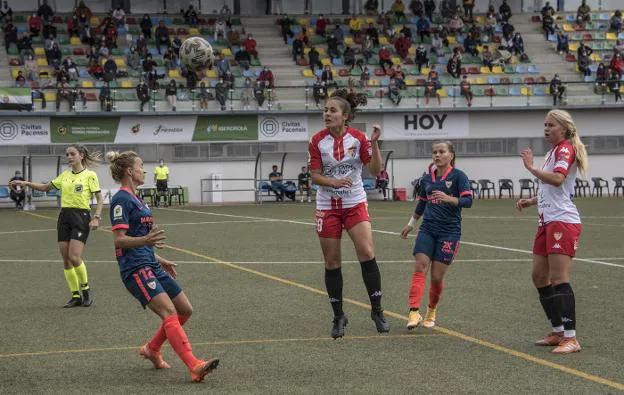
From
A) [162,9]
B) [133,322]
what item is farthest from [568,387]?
[162,9]

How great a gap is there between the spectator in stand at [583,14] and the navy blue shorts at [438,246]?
49.5 metres

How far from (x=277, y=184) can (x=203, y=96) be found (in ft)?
16.0

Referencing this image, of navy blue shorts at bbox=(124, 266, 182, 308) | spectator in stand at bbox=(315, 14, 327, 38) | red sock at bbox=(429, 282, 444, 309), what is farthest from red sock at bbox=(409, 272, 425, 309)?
spectator in stand at bbox=(315, 14, 327, 38)

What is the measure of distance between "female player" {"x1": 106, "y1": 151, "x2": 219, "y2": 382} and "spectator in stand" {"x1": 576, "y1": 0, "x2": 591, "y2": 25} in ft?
171

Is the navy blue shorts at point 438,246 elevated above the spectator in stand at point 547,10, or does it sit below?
below

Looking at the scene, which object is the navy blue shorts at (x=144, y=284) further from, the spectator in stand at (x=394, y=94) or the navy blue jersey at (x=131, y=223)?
the spectator in stand at (x=394, y=94)

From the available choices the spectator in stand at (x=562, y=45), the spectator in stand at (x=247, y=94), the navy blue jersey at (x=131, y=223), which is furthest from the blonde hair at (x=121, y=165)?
the spectator in stand at (x=562, y=45)

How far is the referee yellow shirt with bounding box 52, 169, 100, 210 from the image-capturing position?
46.2 feet

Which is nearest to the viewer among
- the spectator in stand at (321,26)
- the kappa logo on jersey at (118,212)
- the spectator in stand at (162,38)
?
the kappa logo on jersey at (118,212)

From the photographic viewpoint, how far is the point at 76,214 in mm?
13953

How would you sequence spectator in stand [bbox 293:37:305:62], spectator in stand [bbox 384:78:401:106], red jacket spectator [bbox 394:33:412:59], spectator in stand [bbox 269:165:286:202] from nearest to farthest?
1. spectator in stand [bbox 269:165:286:202]
2. spectator in stand [bbox 384:78:401:106]
3. spectator in stand [bbox 293:37:305:62]
4. red jacket spectator [bbox 394:33:412:59]

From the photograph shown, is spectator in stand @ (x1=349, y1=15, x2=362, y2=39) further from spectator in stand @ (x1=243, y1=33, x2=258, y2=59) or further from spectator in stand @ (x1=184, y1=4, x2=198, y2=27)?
spectator in stand @ (x1=184, y1=4, x2=198, y2=27)

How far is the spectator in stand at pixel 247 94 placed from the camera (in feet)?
153

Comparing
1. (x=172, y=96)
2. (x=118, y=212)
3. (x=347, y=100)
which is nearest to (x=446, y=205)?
(x=347, y=100)
